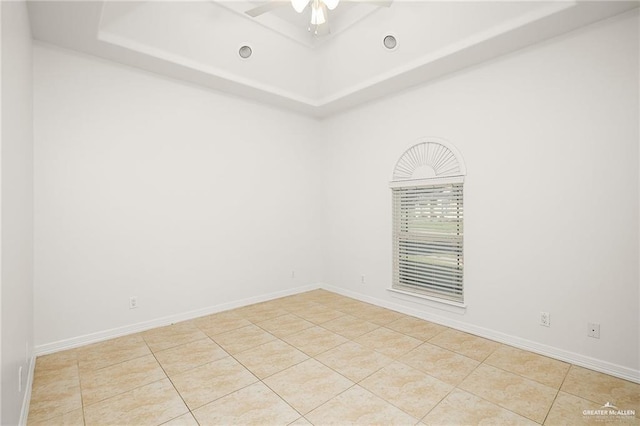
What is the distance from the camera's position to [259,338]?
11.1 ft

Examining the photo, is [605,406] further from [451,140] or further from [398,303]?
[451,140]

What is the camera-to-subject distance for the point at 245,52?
149 inches

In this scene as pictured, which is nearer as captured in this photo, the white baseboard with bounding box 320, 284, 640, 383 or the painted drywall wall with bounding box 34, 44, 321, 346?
the white baseboard with bounding box 320, 284, 640, 383

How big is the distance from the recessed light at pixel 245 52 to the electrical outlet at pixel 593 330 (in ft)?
14.7

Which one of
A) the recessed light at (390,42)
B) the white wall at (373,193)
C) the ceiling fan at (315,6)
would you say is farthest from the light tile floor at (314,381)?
the recessed light at (390,42)

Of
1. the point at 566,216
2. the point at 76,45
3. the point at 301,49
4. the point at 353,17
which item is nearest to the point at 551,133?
the point at 566,216

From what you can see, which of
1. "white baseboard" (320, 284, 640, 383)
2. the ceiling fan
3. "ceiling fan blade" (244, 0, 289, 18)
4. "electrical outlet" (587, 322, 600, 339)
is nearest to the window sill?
"white baseboard" (320, 284, 640, 383)

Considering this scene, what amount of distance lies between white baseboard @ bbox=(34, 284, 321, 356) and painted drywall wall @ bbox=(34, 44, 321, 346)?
0.17ft

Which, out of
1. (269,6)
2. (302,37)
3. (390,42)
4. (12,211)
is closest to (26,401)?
(12,211)

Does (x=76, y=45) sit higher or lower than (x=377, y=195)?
higher

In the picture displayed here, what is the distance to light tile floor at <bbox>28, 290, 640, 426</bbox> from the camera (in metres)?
2.11

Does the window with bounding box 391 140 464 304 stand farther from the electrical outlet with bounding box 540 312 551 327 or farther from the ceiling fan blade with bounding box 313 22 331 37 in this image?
the ceiling fan blade with bounding box 313 22 331 37

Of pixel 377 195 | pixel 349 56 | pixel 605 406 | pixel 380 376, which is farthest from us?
pixel 377 195

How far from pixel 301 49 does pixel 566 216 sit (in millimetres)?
3549
